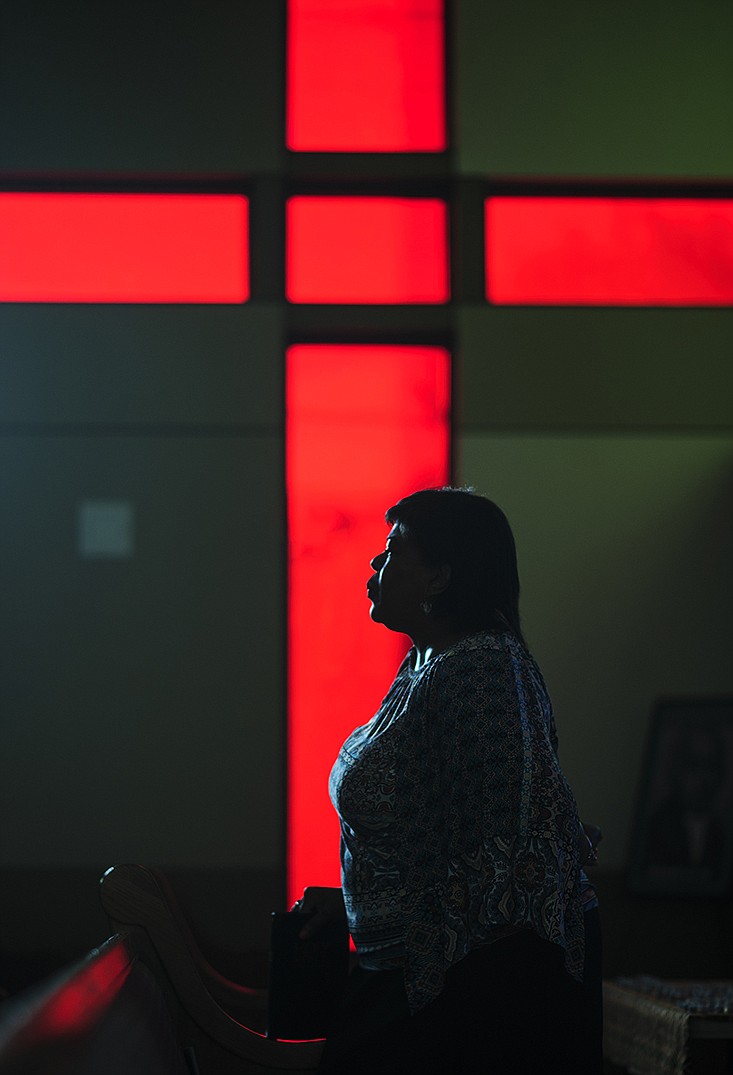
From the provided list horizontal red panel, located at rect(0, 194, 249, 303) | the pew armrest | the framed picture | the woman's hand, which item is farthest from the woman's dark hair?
horizontal red panel, located at rect(0, 194, 249, 303)

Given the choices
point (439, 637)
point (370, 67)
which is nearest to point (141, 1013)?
point (439, 637)

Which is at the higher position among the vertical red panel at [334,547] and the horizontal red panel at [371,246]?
the horizontal red panel at [371,246]

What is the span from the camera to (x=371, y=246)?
12.2 feet

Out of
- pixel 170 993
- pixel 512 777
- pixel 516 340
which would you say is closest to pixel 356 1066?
pixel 170 993

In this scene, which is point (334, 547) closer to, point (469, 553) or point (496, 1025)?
point (469, 553)

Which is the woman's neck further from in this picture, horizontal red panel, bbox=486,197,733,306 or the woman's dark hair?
horizontal red panel, bbox=486,197,733,306

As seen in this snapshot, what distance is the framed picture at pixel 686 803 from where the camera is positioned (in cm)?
349

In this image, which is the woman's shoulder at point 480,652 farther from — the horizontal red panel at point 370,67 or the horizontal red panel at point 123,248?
the horizontal red panel at point 370,67

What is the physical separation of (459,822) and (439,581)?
0.36m

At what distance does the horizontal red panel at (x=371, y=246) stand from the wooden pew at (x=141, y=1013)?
239cm

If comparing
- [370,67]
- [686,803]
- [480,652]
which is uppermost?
[370,67]

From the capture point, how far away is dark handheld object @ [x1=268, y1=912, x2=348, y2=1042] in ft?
5.03

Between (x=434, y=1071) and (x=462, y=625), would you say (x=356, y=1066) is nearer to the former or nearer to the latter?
(x=434, y=1071)

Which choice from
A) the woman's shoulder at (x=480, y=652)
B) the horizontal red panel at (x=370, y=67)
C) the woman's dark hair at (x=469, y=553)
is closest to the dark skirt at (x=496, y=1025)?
the woman's shoulder at (x=480, y=652)
